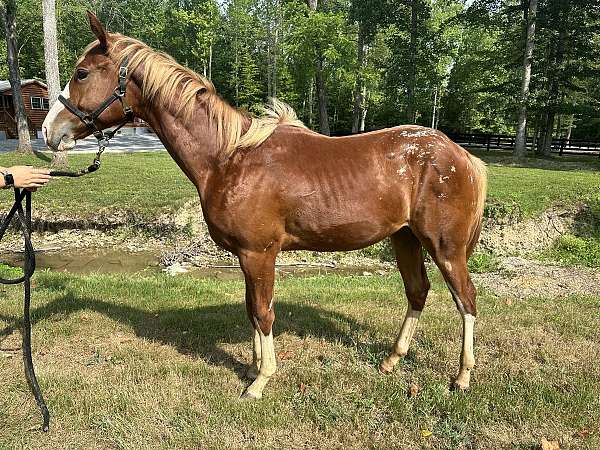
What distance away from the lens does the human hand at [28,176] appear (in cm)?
311

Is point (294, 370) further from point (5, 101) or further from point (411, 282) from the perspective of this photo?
point (5, 101)

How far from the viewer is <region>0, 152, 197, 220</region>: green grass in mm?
10102

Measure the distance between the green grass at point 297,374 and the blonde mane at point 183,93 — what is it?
205 cm

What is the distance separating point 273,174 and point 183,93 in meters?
0.93

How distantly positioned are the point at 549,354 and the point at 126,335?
4.21 m

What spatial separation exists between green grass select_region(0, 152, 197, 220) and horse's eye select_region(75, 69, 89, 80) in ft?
22.4

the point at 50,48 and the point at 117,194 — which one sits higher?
the point at 50,48

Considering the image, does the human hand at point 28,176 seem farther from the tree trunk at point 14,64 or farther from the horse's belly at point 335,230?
the tree trunk at point 14,64

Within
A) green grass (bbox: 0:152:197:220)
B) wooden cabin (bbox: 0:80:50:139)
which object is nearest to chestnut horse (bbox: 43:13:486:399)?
green grass (bbox: 0:152:197:220)

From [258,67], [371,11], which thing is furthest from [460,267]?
[258,67]

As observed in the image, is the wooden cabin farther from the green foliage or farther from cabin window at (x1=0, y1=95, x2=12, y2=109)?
the green foliage

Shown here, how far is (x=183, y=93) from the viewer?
11.2ft

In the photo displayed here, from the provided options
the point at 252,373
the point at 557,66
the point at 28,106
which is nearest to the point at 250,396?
the point at 252,373

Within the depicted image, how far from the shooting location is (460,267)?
12.0 feet
